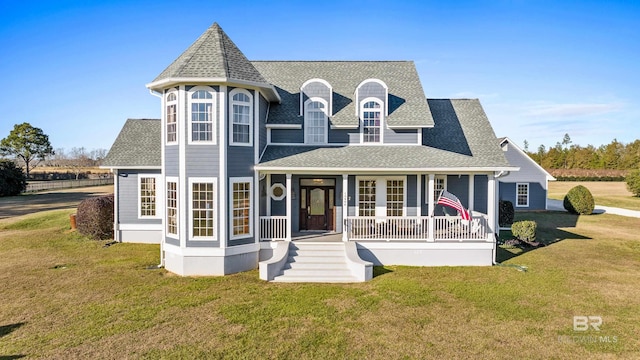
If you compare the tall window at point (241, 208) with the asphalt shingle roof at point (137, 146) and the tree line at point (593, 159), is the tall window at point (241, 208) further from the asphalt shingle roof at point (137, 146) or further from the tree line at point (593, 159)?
the tree line at point (593, 159)

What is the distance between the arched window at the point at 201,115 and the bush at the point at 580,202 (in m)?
27.5

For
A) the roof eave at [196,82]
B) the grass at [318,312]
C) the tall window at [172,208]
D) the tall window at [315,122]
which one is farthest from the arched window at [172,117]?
the tall window at [315,122]

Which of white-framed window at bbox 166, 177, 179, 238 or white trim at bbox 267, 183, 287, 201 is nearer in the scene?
white-framed window at bbox 166, 177, 179, 238

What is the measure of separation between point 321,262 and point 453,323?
4.94 meters

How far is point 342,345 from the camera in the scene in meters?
7.05

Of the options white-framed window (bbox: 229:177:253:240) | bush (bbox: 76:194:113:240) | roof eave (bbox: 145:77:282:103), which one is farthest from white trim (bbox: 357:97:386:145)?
bush (bbox: 76:194:113:240)

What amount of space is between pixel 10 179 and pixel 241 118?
43113mm

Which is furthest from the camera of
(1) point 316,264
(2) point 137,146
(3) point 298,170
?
(2) point 137,146

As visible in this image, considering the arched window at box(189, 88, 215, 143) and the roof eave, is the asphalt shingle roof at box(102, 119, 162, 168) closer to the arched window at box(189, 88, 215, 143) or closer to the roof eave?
the roof eave

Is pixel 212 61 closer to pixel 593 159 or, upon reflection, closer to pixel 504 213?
pixel 504 213

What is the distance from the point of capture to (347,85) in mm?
16328

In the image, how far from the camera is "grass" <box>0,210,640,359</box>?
692 centimetres

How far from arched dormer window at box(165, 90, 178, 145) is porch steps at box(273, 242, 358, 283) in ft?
18.5

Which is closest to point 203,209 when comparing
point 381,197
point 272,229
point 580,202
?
point 272,229
